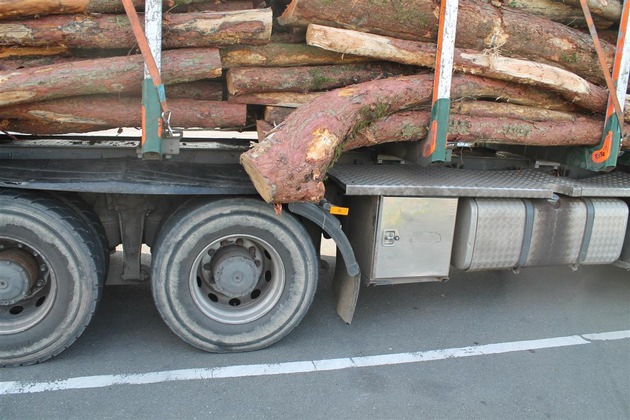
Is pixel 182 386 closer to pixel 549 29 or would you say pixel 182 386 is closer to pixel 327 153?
pixel 327 153

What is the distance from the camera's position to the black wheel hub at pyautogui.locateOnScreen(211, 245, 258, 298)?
3.82 meters

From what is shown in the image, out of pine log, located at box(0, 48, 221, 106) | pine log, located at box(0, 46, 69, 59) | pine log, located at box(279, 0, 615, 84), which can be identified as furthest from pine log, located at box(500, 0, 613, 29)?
pine log, located at box(0, 46, 69, 59)

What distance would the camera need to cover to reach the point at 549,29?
4109 millimetres

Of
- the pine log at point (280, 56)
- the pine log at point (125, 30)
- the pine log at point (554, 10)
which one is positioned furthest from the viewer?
the pine log at point (554, 10)

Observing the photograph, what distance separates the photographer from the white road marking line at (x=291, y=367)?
11.2 feet

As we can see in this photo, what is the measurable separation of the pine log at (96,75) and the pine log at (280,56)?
185mm

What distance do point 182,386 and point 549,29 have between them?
3.92 meters

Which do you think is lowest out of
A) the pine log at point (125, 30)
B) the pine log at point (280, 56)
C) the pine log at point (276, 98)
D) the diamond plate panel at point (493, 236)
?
the diamond plate panel at point (493, 236)

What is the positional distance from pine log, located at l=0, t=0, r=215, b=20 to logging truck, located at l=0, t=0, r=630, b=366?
0.27m

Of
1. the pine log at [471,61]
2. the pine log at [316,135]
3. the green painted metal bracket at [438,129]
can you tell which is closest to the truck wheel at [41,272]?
the pine log at [316,135]

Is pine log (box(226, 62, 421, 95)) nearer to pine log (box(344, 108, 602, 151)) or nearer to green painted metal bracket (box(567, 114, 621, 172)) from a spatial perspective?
pine log (box(344, 108, 602, 151))

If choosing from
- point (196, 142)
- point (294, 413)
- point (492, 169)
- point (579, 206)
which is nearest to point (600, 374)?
point (579, 206)

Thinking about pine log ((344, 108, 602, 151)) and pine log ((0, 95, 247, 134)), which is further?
pine log ((344, 108, 602, 151))

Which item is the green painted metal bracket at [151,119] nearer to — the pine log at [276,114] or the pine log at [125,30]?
the pine log at [125,30]
